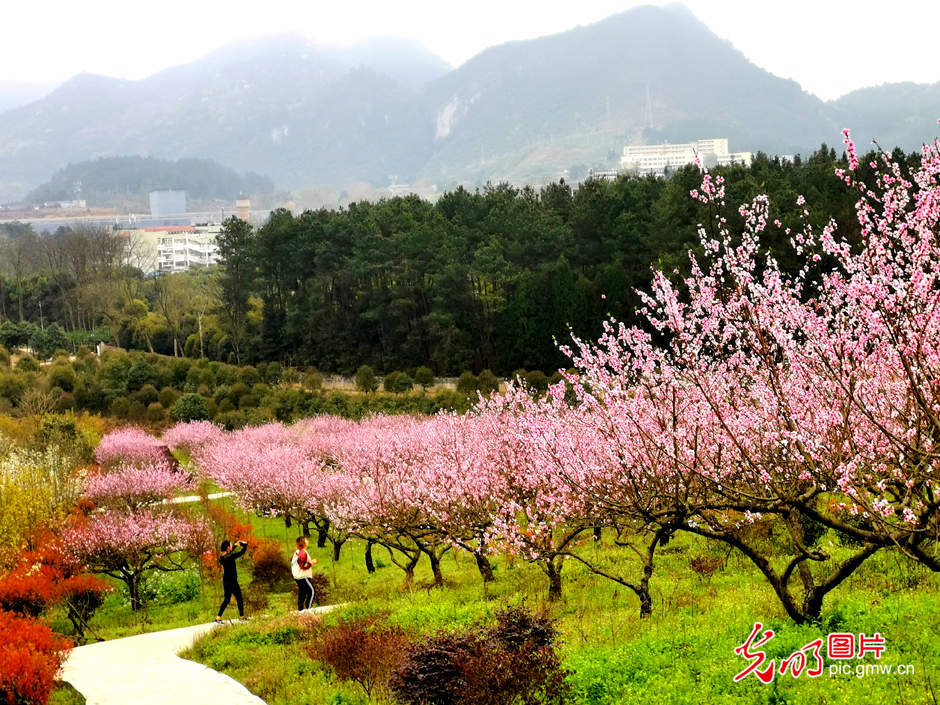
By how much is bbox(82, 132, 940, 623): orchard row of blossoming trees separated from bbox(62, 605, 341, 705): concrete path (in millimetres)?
4861

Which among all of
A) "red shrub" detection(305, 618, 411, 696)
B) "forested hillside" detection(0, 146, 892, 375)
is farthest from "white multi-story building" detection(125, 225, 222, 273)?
"red shrub" detection(305, 618, 411, 696)

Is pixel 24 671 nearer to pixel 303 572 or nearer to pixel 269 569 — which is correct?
pixel 303 572

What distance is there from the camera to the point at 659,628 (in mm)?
12992

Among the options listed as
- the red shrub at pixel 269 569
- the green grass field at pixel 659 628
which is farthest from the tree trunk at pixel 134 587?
the red shrub at pixel 269 569

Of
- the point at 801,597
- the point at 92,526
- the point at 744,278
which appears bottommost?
the point at 92,526

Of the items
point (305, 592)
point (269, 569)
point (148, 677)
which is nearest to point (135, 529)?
point (269, 569)

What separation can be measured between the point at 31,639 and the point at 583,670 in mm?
9285

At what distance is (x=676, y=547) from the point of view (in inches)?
834

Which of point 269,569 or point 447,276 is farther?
point 447,276

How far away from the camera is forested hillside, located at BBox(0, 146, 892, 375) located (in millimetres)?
55531

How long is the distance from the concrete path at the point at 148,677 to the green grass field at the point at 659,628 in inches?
21.8

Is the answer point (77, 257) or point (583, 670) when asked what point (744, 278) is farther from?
point (77, 257)

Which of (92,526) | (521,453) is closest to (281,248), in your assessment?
(92,526)

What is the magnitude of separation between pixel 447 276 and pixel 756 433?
174ft
